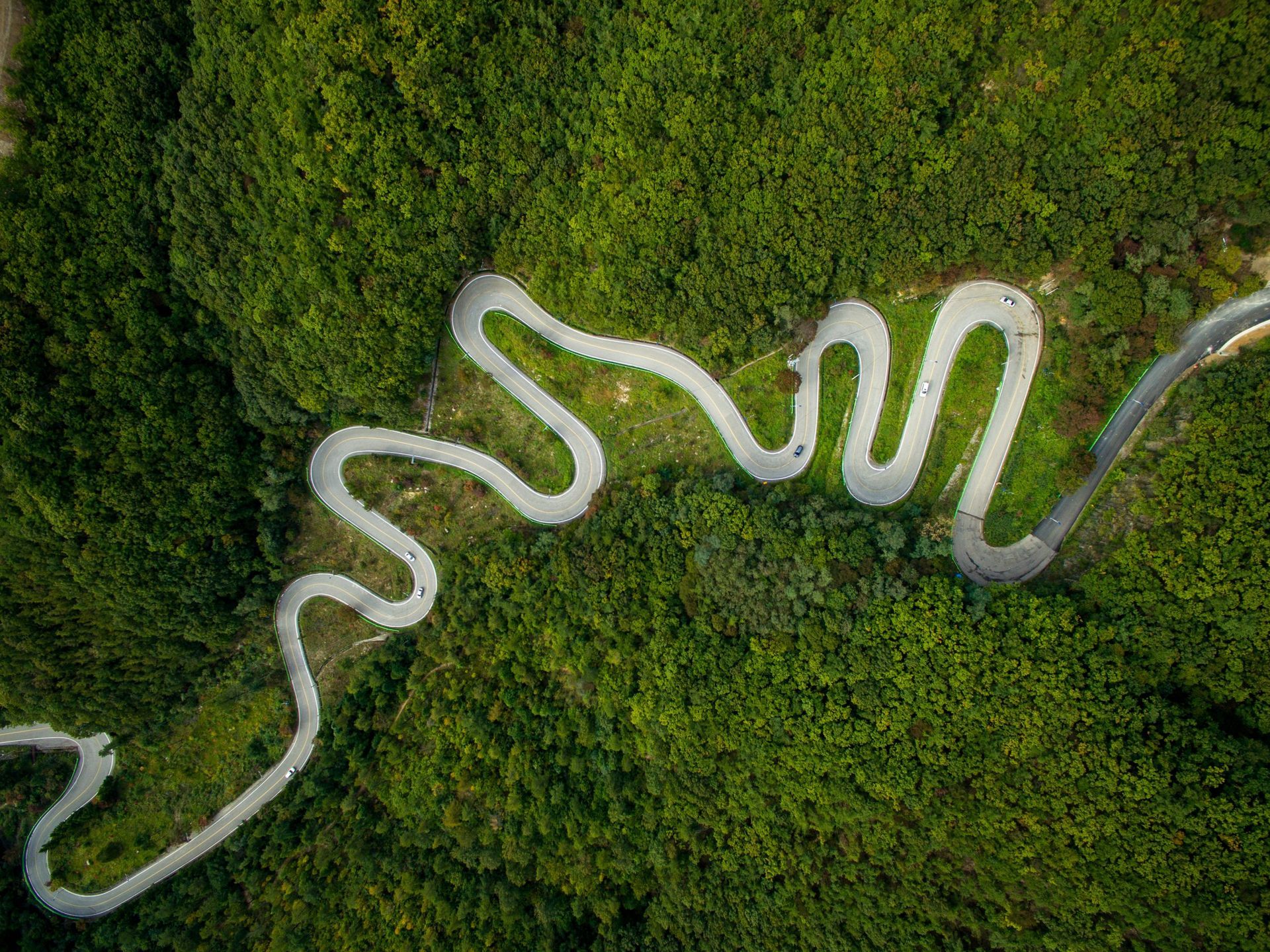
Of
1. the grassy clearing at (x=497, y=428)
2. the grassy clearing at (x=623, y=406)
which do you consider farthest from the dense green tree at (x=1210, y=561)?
the grassy clearing at (x=497, y=428)

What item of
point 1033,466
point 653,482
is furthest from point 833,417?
point 653,482

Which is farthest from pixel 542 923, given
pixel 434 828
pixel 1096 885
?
pixel 1096 885

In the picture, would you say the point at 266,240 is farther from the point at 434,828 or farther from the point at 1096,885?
the point at 1096,885

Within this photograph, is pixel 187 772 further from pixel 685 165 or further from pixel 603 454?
pixel 685 165

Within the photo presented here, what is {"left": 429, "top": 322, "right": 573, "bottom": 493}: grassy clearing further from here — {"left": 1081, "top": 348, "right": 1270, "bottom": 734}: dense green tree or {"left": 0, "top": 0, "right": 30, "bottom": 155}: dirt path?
{"left": 1081, "top": 348, "right": 1270, "bottom": 734}: dense green tree

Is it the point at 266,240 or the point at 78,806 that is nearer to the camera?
the point at 266,240

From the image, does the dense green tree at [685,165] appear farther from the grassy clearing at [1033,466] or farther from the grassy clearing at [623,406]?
the grassy clearing at [623,406]
